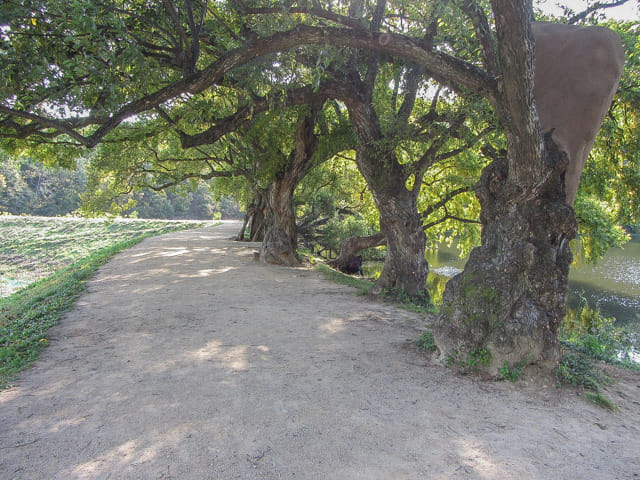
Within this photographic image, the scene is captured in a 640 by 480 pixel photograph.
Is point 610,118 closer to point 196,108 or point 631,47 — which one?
point 631,47

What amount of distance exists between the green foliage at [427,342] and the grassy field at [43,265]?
4.63 m

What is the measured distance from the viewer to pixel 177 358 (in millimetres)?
4773

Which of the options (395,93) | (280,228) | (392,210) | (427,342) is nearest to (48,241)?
(280,228)

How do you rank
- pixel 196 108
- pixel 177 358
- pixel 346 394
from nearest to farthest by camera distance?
pixel 346 394, pixel 177 358, pixel 196 108

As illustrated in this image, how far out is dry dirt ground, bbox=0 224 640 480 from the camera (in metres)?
2.76

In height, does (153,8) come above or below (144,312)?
above

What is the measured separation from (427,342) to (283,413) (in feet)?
8.10

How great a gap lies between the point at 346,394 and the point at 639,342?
951 cm

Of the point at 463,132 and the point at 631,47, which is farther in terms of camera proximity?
the point at 463,132

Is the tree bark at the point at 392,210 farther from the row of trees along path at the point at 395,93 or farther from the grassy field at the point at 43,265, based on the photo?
the grassy field at the point at 43,265

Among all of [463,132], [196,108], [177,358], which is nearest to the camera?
[177,358]

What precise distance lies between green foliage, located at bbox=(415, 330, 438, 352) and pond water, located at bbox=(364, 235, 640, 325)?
914 cm

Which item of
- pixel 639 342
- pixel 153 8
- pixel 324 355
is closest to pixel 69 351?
pixel 324 355

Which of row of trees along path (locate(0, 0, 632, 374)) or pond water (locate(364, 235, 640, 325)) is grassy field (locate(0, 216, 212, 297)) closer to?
row of trees along path (locate(0, 0, 632, 374))
